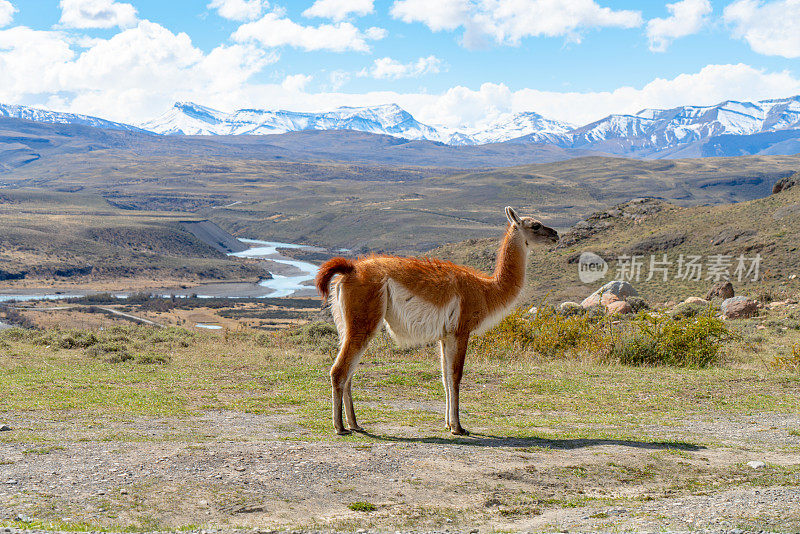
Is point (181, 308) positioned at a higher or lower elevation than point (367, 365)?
lower

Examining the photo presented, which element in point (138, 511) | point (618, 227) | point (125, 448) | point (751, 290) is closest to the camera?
point (138, 511)

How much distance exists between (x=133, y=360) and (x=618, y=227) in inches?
1659

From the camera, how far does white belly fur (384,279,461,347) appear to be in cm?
797

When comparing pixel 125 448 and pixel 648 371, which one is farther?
pixel 648 371

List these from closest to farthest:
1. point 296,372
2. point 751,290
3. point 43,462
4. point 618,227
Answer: point 43,462 < point 296,372 < point 751,290 < point 618,227

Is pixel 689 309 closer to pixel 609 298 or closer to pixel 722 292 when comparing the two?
pixel 609 298

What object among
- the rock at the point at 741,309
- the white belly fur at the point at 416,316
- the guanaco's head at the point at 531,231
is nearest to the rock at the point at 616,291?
the rock at the point at 741,309

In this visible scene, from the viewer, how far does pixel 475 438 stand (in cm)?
785

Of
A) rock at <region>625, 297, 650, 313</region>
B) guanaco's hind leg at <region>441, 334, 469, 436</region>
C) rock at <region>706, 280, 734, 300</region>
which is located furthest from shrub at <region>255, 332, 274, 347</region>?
rock at <region>706, 280, 734, 300</region>

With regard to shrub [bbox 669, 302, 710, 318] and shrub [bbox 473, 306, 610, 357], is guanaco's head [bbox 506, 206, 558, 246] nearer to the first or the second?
shrub [bbox 473, 306, 610, 357]

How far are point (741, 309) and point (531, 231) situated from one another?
19308mm

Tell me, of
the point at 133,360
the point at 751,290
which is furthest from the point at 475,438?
the point at 751,290

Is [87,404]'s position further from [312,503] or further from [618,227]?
[618,227]

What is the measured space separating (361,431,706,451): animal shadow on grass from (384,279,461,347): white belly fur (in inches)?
46.8
